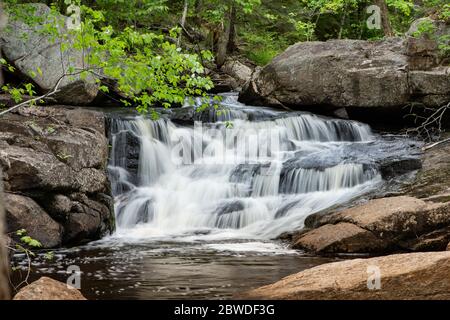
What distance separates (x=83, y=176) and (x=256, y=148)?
5.64 metres

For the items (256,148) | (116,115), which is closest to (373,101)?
(256,148)

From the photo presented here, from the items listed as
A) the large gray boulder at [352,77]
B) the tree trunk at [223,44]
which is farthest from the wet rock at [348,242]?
the tree trunk at [223,44]

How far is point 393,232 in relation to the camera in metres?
8.52

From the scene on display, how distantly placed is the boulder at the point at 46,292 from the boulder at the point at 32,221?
389 centimetres

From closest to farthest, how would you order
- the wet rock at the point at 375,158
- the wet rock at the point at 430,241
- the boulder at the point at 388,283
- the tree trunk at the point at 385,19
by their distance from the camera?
the boulder at the point at 388,283 → the wet rock at the point at 430,241 → the wet rock at the point at 375,158 → the tree trunk at the point at 385,19

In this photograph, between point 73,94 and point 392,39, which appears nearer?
point 73,94

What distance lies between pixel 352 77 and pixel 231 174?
5357 millimetres

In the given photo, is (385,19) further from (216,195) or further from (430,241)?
(430,241)

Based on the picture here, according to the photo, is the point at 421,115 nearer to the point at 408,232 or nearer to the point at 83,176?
the point at 408,232

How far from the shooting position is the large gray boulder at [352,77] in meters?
15.6

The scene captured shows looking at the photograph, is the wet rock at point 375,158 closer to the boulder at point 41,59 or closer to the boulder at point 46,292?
the boulder at point 41,59

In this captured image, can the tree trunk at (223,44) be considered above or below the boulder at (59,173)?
above

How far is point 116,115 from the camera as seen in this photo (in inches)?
544

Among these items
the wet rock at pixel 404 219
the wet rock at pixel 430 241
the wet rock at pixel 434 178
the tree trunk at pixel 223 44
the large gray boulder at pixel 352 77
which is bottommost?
the wet rock at pixel 430 241
